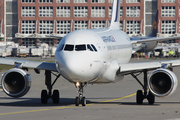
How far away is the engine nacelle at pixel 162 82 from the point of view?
65.6 feet

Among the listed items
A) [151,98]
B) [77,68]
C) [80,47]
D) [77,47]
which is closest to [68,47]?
[77,47]

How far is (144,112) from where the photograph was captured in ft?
60.4

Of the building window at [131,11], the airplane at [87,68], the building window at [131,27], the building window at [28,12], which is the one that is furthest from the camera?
the building window at [28,12]

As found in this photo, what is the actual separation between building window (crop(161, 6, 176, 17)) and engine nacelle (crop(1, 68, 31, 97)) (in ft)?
461

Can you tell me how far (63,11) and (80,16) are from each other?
6700 mm

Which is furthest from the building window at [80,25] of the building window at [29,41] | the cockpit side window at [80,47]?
the cockpit side window at [80,47]

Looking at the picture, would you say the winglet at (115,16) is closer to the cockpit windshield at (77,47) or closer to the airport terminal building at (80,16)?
the cockpit windshield at (77,47)

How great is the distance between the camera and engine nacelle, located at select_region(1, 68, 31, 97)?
68.7 ft

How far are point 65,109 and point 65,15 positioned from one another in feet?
456

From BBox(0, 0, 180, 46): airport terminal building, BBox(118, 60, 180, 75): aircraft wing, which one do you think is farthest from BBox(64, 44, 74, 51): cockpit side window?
BBox(0, 0, 180, 46): airport terminal building

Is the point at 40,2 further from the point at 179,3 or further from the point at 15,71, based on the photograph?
the point at 15,71

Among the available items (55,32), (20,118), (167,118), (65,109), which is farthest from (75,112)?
(55,32)

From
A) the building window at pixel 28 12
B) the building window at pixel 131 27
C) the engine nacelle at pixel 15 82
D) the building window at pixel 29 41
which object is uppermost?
the building window at pixel 28 12

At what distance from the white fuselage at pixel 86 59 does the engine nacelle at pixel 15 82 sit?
2.38 meters
